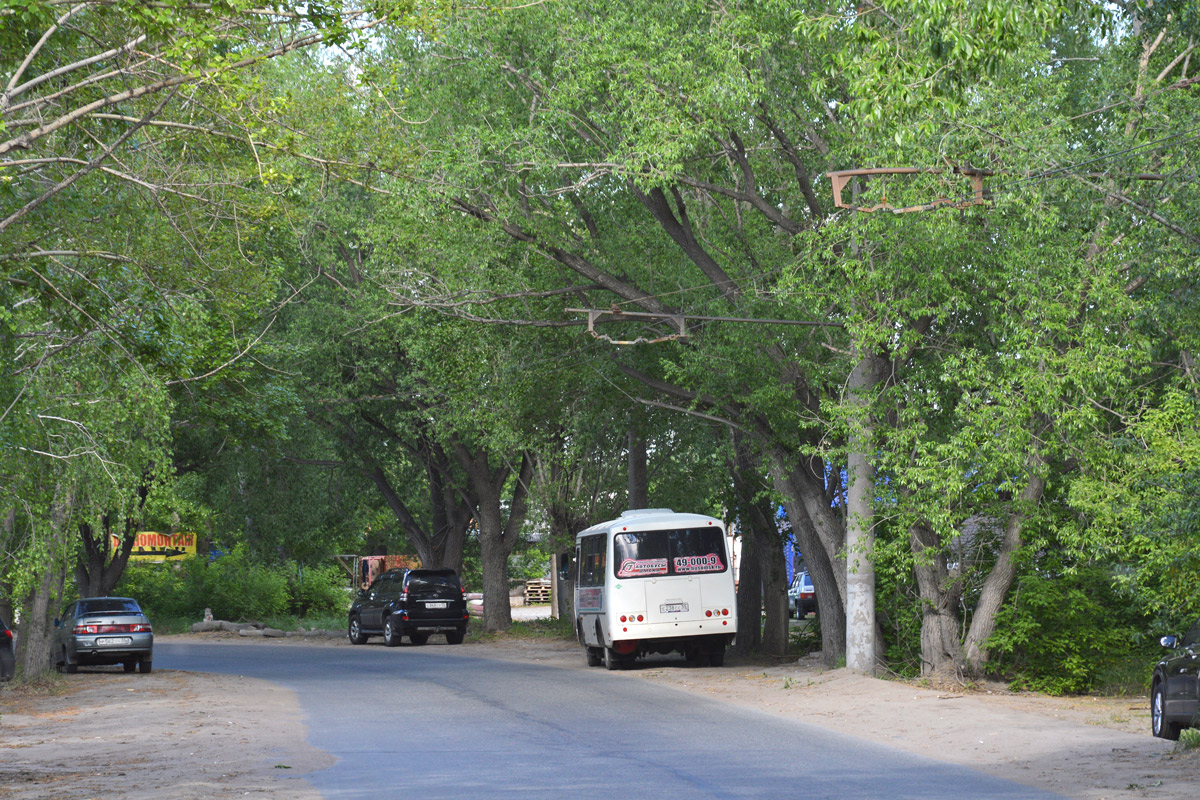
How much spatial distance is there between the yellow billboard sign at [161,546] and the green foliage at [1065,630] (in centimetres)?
4965

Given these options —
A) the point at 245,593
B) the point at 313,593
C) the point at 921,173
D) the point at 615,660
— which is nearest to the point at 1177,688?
the point at 921,173

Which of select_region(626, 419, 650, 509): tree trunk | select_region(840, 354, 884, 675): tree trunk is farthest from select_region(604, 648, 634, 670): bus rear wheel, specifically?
select_region(626, 419, 650, 509): tree trunk

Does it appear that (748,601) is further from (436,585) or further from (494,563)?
(494,563)

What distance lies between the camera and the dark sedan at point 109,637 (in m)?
26.4

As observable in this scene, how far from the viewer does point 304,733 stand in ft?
47.7

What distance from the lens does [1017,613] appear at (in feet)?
61.1

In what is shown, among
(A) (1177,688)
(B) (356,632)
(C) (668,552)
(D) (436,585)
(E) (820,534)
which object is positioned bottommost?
(B) (356,632)

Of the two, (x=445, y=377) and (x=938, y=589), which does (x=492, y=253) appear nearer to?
(x=445, y=377)

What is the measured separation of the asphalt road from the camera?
10102 millimetres

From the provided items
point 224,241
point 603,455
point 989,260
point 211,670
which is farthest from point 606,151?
point 603,455

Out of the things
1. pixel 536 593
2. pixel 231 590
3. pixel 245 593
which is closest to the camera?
pixel 231 590

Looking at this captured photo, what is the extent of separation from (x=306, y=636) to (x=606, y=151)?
87.7 ft

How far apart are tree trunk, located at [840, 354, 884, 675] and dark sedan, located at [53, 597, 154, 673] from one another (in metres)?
14.0

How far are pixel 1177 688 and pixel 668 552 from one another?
12949 mm
